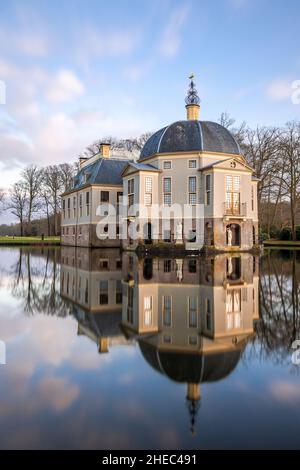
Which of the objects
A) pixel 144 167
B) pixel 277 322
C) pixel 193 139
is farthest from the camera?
pixel 144 167

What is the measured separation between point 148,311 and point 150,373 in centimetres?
361

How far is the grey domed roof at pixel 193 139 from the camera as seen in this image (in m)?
34.9

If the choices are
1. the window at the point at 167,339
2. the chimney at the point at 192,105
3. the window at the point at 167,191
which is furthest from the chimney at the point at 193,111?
the window at the point at 167,339

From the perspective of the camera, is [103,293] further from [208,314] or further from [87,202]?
[87,202]

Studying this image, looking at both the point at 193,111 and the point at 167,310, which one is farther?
the point at 193,111

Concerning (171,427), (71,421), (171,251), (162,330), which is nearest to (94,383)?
(71,421)

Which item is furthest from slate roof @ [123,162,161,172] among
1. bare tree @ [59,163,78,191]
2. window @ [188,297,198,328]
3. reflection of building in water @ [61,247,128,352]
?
bare tree @ [59,163,78,191]

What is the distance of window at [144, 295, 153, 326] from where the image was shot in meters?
7.65

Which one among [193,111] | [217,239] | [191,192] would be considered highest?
[193,111]

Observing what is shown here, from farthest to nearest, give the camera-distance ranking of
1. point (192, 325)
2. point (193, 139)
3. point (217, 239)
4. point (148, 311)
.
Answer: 1. point (193, 139)
2. point (217, 239)
3. point (148, 311)
4. point (192, 325)

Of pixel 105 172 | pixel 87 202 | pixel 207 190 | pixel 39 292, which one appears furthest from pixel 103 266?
pixel 105 172

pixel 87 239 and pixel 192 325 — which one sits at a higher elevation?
pixel 87 239

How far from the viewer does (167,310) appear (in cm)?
862

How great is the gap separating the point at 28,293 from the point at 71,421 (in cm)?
848
